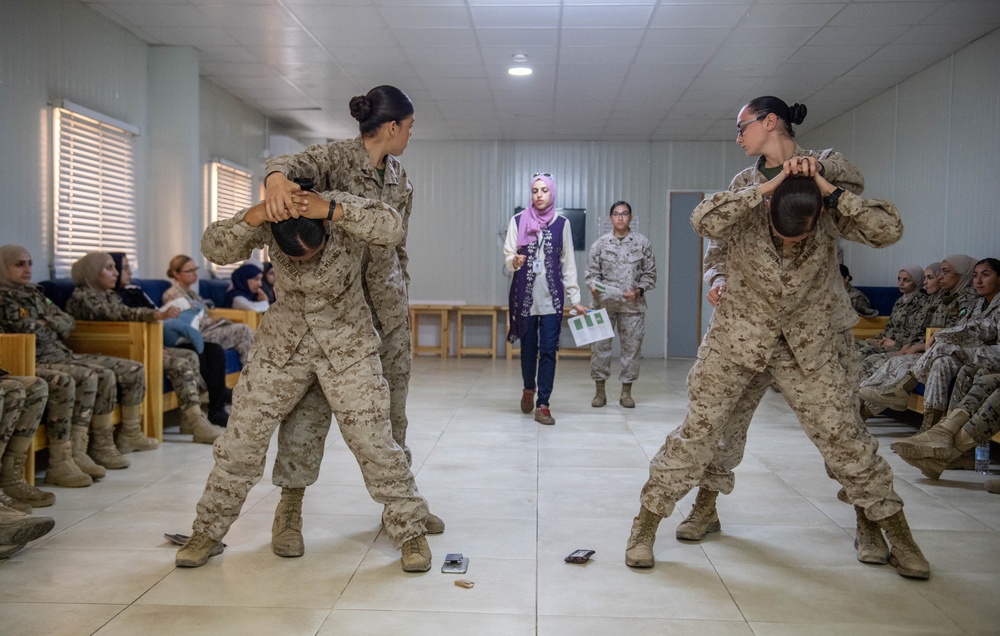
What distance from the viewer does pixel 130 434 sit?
4.52 m

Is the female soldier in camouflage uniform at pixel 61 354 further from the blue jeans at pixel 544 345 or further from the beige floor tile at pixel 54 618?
the blue jeans at pixel 544 345

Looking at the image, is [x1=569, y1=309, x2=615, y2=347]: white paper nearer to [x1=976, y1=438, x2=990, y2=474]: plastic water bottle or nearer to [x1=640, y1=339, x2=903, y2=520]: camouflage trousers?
[x1=976, y1=438, x2=990, y2=474]: plastic water bottle

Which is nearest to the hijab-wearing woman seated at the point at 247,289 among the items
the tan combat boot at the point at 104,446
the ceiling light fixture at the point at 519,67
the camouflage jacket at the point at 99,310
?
the camouflage jacket at the point at 99,310

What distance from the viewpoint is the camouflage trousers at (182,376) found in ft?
16.2

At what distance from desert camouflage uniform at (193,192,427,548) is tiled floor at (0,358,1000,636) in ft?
0.74

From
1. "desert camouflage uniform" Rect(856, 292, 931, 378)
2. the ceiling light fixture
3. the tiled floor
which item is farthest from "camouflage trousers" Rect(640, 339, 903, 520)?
the ceiling light fixture

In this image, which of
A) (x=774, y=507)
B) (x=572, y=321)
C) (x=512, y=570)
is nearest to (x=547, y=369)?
(x=572, y=321)

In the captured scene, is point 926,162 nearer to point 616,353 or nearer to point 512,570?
point 616,353

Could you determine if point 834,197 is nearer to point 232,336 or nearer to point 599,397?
point 599,397

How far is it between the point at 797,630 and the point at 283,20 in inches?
217

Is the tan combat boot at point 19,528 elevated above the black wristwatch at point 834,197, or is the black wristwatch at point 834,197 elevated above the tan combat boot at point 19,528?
the black wristwatch at point 834,197

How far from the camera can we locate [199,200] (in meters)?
7.45

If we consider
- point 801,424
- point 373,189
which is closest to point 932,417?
point 801,424

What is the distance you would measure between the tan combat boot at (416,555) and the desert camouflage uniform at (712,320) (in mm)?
1024
